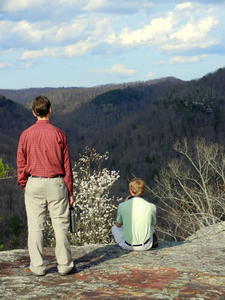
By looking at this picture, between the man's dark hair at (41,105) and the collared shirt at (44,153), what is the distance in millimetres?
132

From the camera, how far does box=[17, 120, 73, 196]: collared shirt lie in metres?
5.77

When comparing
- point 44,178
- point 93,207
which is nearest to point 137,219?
point 44,178

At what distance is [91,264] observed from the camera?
6.65 metres

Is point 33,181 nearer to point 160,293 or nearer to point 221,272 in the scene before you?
point 160,293

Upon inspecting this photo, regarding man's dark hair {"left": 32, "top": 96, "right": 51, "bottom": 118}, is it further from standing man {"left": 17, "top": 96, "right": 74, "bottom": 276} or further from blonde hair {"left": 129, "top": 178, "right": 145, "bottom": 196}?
blonde hair {"left": 129, "top": 178, "right": 145, "bottom": 196}

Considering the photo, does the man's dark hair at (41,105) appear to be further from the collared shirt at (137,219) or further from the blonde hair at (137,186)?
the collared shirt at (137,219)

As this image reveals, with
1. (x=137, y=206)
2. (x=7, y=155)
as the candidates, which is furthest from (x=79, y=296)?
(x=7, y=155)

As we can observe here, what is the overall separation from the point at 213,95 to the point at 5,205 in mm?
96434

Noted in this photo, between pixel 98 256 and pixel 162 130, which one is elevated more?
pixel 98 256

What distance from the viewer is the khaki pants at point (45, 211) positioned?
5.75 meters

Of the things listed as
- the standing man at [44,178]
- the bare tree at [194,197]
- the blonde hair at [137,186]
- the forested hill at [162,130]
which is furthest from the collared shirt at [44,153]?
the forested hill at [162,130]

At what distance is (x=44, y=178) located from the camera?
5.77 meters

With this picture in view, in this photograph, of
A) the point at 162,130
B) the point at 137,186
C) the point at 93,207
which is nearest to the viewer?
the point at 137,186

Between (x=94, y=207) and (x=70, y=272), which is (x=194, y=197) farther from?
(x=70, y=272)
